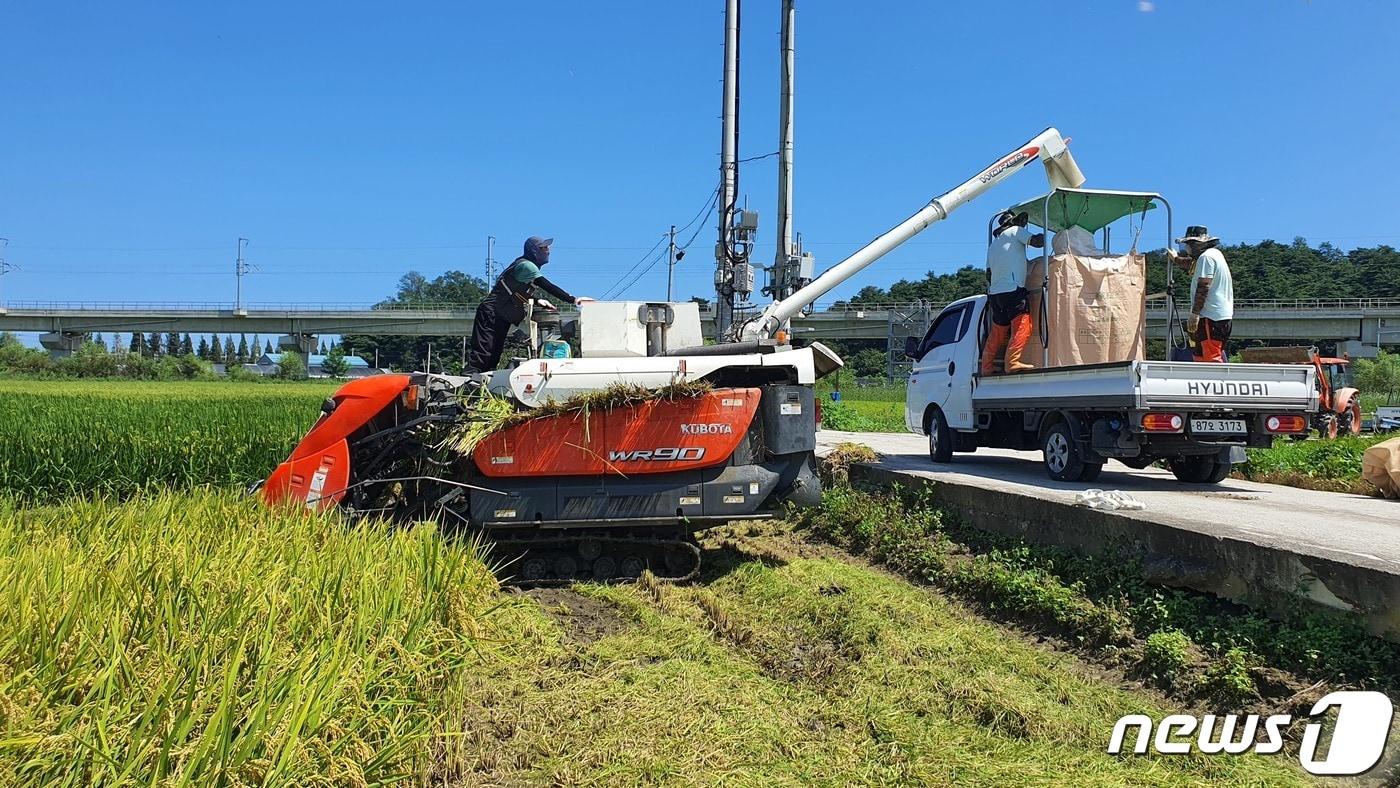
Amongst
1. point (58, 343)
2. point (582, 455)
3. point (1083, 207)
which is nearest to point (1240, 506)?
point (1083, 207)

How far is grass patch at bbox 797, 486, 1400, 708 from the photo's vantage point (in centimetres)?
362

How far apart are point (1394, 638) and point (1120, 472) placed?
5743mm

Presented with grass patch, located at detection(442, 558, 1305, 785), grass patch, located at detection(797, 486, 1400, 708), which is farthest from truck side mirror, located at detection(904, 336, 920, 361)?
grass patch, located at detection(442, 558, 1305, 785)

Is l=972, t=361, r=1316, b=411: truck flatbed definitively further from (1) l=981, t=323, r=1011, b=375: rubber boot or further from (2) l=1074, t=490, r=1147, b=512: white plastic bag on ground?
(1) l=981, t=323, r=1011, b=375: rubber boot

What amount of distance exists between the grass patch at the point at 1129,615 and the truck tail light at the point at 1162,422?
5.42 feet

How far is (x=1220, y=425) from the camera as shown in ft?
23.1

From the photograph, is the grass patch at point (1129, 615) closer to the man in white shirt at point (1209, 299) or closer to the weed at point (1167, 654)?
the weed at point (1167, 654)

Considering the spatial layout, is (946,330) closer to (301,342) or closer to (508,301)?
(508,301)

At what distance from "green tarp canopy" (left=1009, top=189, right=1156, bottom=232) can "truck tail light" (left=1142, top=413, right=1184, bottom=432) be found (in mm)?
2562

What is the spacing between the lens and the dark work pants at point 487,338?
7305 millimetres

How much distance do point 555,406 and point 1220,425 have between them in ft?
17.3

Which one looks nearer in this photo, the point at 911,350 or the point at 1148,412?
the point at 1148,412

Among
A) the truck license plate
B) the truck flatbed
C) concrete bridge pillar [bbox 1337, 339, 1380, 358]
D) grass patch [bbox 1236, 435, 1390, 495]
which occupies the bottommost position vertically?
grass patch [bbox 1236, 435, 1390, 495]

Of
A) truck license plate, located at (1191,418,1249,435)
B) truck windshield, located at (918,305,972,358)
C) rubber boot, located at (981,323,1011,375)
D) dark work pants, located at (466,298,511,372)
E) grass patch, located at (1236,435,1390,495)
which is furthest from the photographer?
truck windshield, located at (918,305,972,358)
